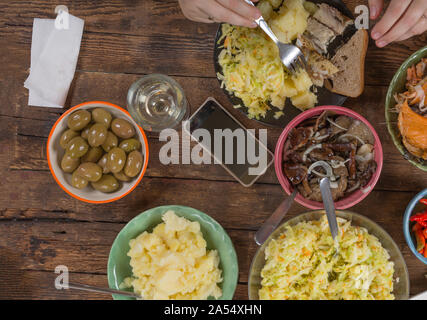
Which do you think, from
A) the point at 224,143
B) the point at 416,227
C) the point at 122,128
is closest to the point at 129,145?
the point at 122,128

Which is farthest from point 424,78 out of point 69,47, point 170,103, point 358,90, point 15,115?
point 15,115

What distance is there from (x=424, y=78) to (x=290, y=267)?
0.96 metres

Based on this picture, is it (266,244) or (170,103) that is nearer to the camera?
(266,244)

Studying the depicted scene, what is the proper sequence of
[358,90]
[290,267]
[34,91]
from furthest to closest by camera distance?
[34,91], [358,90], [290,267]

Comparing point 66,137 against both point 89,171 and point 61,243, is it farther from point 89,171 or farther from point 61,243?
point 61,243

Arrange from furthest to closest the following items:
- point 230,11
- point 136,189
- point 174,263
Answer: point 136,189, point 174,263, point 230,11

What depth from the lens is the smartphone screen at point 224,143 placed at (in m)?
1.76

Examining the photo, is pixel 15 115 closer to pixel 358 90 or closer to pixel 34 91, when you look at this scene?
pixel 34 91

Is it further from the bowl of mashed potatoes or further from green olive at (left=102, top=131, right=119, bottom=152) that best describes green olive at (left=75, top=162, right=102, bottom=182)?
the bowl of mashed potatoes

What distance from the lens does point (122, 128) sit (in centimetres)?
164

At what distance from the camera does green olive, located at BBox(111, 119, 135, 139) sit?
164cm

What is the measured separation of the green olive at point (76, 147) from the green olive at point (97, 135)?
0.03m

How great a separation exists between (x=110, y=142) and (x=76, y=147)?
0.14 m
